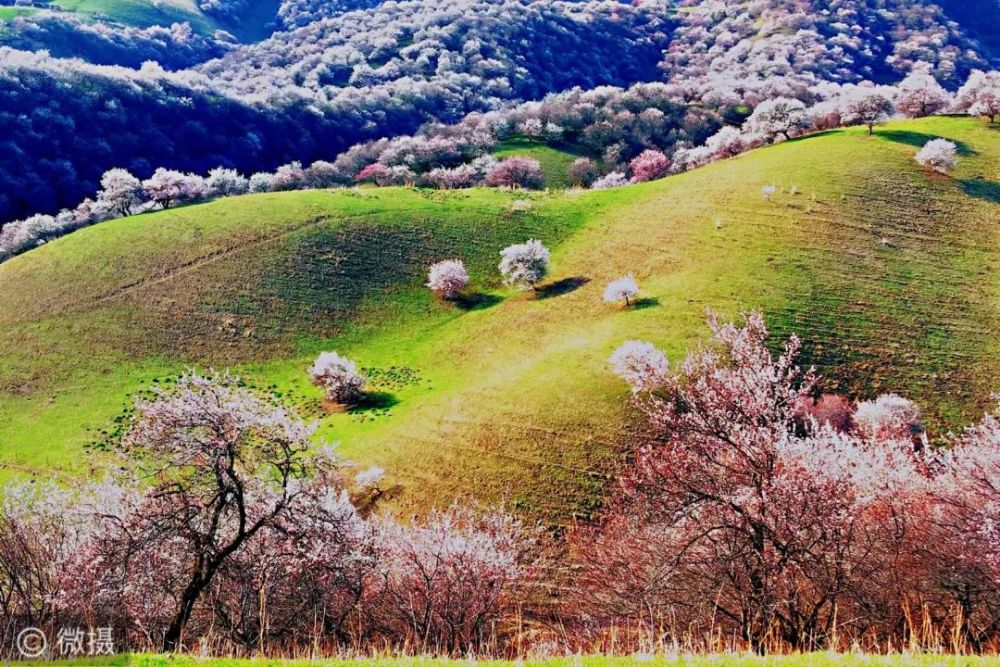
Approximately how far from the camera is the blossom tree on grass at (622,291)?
171ft

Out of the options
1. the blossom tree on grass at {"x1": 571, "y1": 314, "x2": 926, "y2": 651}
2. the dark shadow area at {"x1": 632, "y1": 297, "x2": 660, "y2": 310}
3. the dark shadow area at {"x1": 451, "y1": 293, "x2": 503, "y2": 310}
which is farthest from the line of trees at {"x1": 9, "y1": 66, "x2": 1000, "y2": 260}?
the blossom tree on grass at {"x1": 571, "y1": 314, "x2": 926, "y2": 651}

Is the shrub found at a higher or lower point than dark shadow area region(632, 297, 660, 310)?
higher

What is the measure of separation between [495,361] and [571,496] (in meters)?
17.9

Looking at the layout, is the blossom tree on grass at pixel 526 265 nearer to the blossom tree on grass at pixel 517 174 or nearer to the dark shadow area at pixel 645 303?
the dark shadow area at pixel 645 303

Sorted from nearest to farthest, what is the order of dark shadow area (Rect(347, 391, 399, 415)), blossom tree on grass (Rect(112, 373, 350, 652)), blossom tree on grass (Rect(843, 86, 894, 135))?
blossom tree on grass (Rect(112, 373, 350, 652)) < dark shadow area (Rect(347, 391, 399, 415)) < blossom tree on grass (Rect(843, 86, 894, 135))

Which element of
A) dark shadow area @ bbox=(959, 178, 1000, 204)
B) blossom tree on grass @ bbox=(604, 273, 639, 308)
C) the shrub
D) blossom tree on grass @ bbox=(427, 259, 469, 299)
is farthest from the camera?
the shrub

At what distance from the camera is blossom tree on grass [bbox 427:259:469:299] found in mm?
61844

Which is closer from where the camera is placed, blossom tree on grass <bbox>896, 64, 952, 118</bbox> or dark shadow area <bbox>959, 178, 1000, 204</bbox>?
dark shadow area <bbox>959, 178, 1000, 204</bbox>

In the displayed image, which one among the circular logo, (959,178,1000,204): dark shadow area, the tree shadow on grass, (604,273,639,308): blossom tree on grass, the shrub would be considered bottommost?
the circular logo

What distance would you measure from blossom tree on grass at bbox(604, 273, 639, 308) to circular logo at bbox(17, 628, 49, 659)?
43988 mm

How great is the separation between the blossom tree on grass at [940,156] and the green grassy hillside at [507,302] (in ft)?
5.26

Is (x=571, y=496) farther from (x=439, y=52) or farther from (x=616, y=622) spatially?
(x=439, y=52)

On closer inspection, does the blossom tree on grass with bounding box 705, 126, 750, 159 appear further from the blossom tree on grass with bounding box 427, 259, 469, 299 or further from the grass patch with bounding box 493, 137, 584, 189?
the blossom tree on grass with bounding box 427, 259, 469, 299

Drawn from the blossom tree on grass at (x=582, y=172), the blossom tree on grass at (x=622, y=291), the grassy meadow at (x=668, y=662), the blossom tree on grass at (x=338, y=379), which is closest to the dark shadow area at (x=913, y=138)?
the blossom tree on grass at (x=582, y=172)
